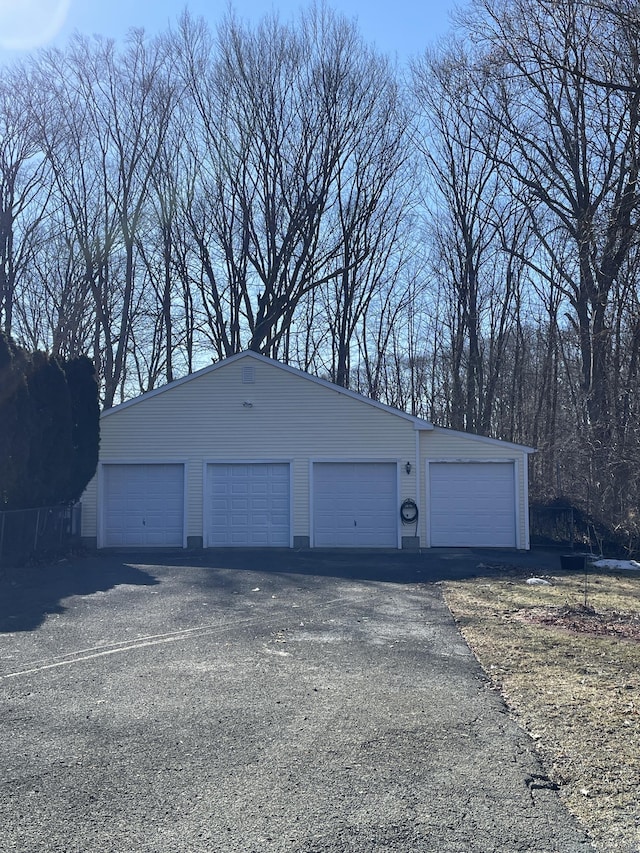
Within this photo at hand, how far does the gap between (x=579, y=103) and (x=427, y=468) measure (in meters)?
9.22

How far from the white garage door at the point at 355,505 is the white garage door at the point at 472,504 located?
1045 mm

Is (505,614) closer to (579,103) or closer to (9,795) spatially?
(9,795)

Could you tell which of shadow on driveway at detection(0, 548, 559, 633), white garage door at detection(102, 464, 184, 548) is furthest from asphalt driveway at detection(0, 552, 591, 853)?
white garage door at detection(102, 464, 184, 548)

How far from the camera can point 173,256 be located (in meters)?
30.0

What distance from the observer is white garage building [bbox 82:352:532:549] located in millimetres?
18828

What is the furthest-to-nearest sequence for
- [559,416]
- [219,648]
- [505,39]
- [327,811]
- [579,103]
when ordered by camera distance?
[559,416], [579,103], [505,39], [219,648], [327,811]

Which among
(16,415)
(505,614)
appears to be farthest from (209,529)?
(505,614)

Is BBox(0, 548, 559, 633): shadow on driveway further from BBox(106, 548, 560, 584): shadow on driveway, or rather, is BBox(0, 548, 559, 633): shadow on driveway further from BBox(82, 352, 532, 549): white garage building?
BBox(82, 352, 532, 549): white garage building

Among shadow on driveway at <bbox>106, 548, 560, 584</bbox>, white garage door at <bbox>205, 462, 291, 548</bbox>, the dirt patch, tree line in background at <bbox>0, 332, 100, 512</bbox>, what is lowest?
the dirt patch

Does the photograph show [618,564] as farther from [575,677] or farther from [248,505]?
[575,677]

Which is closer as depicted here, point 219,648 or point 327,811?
point 327,811

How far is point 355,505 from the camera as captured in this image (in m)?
18.9

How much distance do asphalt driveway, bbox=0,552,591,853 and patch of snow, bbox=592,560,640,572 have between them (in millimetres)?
7690

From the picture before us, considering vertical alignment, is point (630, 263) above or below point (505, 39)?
below
